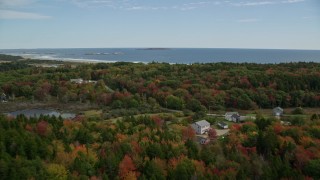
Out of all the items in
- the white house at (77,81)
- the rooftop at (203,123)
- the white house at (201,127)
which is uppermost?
the white house at (77,81)

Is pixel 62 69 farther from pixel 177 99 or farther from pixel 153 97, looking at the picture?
pixel 177 99

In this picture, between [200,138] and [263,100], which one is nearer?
[200,138]

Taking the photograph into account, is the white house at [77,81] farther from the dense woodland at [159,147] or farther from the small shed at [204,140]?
the small shed at [204,140]

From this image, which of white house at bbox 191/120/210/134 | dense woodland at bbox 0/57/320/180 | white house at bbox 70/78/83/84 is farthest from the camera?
white house at bbox 70/78/83/84

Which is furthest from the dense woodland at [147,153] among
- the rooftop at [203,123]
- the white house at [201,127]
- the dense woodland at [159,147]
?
the rooftop at [203,123]

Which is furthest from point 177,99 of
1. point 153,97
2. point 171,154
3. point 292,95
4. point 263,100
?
point 171,154

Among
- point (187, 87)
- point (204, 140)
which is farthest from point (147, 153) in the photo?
point (187, 87)

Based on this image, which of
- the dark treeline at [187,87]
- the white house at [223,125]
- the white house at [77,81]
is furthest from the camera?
the white house at [77,81]

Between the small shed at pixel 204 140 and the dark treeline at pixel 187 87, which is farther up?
the dark treeline at pixel 187 87

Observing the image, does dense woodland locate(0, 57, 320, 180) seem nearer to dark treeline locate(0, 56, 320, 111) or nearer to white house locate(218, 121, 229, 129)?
dark treeline locate(0, 56, 320, 111)

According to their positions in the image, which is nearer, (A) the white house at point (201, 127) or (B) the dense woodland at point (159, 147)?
(B) the dense woodland at point (159, 147)

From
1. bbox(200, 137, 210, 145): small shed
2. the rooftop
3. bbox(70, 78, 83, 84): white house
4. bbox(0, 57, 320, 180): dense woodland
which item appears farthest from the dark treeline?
bbox(200, 137, 210, 145): small shed
